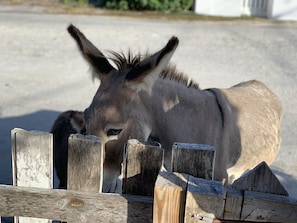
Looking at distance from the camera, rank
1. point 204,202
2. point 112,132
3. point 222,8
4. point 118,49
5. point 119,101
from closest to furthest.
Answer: point 204,202, point 112,132, point 119,101, point 118,49, point 222,8

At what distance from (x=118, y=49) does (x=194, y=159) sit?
840cm

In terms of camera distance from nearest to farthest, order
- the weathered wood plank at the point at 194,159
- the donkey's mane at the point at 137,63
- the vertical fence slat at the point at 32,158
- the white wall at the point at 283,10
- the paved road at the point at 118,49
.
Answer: the weathered wood plank at the point at 194,159 → the vertical fence slat at the point at 32,158 → the donkey's mane at the point at 137,63 → the paved road at the point at 118,49 → the white wall at the point at 283,10

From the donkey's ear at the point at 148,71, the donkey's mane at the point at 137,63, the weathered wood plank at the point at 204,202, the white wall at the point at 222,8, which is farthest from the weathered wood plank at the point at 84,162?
the white wall at the point at 222,8

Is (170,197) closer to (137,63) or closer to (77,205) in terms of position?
(77,205)

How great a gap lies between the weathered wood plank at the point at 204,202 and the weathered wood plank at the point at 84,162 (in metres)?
0.41

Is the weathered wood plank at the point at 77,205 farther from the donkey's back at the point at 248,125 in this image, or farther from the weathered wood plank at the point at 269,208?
the donkey's back at the point at 248,125

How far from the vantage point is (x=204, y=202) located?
6.51 feet

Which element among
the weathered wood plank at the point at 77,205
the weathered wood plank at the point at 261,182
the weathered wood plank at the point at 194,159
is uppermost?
the weathered wood plank at the point at 194,159

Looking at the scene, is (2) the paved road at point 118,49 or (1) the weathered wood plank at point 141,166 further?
(2) the paved road at point 118,49

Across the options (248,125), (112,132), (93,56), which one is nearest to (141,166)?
(112,132)

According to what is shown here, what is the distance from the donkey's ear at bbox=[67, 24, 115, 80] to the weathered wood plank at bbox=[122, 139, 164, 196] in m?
Answer: 1.37

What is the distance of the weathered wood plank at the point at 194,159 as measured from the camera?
82.4 inches

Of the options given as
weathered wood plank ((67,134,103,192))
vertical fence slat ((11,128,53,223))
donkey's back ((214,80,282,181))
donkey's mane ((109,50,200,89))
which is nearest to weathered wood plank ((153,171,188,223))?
weathered wood plank ((67,134,103,192))

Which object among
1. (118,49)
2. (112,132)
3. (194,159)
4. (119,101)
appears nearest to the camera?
(194,159)
